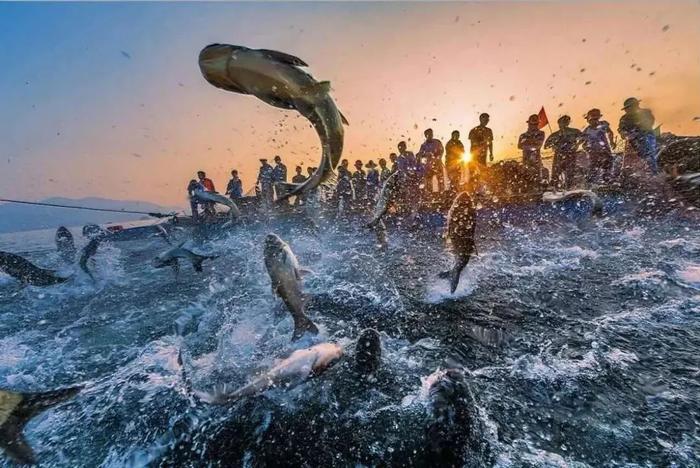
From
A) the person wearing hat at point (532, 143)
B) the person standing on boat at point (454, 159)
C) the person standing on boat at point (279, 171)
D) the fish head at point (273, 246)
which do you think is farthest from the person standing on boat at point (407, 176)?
the fish head at point (273, 246)

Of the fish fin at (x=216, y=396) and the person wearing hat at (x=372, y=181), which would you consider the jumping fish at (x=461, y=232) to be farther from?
the person wearing hat at (x=372, y=181)

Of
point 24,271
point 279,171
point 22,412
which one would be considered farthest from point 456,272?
point 279,171

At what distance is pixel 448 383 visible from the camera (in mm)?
3205

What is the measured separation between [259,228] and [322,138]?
1367 centimetres

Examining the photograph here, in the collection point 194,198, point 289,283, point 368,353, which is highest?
point 194,198

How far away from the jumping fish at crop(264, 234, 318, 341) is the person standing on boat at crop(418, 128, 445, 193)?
8922mm

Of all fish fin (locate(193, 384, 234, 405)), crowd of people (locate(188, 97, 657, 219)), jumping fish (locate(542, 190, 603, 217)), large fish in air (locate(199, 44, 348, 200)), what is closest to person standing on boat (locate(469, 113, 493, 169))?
crowd of people (locate(188, 97, 657, 219))

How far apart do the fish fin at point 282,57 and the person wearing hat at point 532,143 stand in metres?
9.97

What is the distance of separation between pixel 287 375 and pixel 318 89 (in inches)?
131

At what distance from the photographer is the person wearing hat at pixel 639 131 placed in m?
9.94

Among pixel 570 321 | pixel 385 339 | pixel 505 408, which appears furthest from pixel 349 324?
pixel 570 321

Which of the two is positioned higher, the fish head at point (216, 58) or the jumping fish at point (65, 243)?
the fish head at point (216, 58)

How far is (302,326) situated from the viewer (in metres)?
4.77

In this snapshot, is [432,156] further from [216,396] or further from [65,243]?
[65,243]
